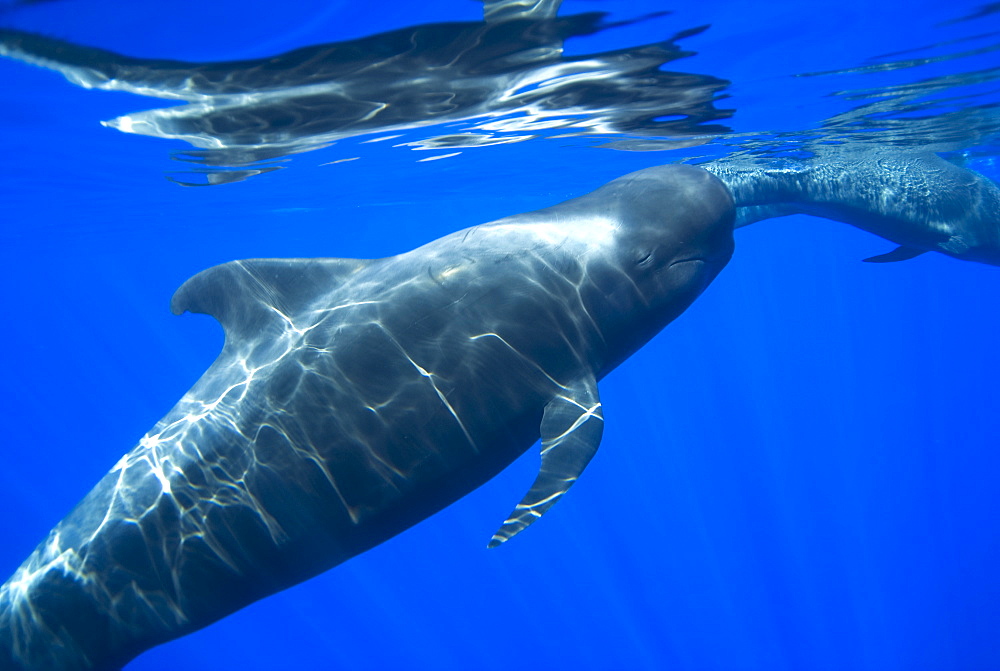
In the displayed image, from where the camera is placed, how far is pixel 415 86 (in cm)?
906

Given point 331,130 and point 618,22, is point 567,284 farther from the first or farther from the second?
point 331,130

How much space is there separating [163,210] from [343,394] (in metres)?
21.6

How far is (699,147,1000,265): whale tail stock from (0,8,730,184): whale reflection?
235 cm

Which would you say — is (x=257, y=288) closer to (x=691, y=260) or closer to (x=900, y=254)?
(x=691, y=260)

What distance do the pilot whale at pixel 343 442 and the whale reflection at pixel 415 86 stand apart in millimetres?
3878

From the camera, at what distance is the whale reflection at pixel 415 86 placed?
285 inches

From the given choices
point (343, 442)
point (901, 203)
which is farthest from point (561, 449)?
point (901, 203)

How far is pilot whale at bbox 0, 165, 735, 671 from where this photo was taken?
4.27 metres

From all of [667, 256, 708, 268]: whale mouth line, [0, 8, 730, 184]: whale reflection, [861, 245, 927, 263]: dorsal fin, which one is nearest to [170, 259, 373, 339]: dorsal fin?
[667, 256, 708, 268]: whale mouth line

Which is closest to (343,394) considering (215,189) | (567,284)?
(567,284)

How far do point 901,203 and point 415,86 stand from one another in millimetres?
8675

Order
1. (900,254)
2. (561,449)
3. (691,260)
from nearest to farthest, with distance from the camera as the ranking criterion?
1. (561,449)
2. (691,260)
3. (900,254)

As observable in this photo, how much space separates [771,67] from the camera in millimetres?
9586

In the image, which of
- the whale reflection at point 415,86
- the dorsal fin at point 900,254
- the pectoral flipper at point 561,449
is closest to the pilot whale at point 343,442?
the pectoral flipper at point 561,449
